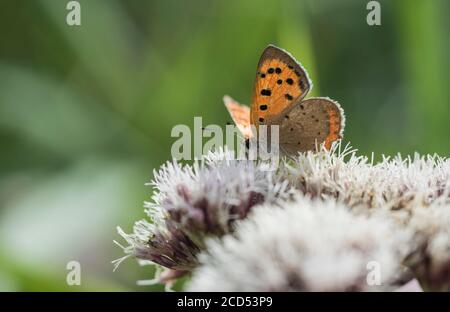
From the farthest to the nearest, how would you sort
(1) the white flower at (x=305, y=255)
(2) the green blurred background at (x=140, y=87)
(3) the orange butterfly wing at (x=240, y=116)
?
(2) the green blurred background at (x=140, y=87), (3) the orange butterfly wing at (x=240, y=116), (1) the white flower at (x=305, y=255)

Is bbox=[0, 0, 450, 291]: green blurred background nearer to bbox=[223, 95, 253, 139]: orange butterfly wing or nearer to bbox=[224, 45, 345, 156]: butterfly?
bbox=[224, 45, 345, 156]: butterfly

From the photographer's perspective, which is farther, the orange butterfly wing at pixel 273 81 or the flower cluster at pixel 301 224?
the orange butterfly wing at pixel 273 81

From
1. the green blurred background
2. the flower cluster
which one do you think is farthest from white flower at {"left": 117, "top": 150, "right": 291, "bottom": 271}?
the green blurred background

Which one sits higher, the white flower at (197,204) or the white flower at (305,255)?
the white flower at (197,204)

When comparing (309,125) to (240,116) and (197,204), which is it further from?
(197,204)

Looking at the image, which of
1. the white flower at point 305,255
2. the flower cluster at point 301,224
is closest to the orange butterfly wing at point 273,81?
the flower cluster at point 301,224

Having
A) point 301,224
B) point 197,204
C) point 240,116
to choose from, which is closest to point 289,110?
point 240,116

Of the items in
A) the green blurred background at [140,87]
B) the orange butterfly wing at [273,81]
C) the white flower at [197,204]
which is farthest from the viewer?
the green blurred background at [140,87]

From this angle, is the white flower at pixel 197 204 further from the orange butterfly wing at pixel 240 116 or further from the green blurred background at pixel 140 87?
the green blurred background at pixel 140 87
